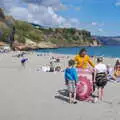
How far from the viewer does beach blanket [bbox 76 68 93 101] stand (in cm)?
1053

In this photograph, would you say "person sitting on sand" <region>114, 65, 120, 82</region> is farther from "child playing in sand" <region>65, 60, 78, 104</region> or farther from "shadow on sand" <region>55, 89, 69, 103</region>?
"child playing in sand" <region>65, 60, 78, 104</region>

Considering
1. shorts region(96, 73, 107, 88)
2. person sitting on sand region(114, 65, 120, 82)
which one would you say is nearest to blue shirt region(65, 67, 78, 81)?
shorts region(96, 73, 107, 88)

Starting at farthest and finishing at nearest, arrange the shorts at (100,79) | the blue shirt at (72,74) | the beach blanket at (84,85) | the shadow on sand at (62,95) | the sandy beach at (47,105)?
the shadow on sand at (62,95), the beach blanket at (84,85), the shorts at (100,79), the blue shirt at (72,74), the sandy beach at (47,105)

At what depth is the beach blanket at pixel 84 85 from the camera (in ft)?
34.6

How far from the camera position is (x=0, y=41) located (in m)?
125

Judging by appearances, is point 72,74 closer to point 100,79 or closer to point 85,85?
point 85,85

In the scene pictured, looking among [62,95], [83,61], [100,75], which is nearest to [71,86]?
[100,75]

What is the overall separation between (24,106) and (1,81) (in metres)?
5.11

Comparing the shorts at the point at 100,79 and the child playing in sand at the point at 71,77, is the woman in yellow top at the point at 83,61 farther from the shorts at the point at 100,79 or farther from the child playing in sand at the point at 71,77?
the child playing in sand at the point at 71,77

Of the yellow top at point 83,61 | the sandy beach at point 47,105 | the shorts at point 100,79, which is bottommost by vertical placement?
the sandy beach at point 47,105

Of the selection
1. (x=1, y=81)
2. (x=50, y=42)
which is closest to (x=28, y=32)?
(x=50, y=42)

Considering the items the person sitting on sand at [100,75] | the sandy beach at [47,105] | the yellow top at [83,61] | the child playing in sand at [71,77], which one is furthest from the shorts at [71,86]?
the yellow top at [83,61]

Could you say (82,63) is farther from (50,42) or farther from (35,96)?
(50,42)

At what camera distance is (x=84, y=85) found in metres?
10.5
